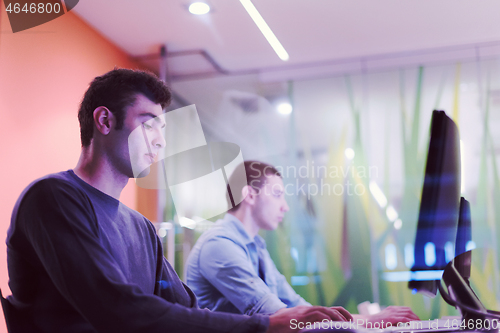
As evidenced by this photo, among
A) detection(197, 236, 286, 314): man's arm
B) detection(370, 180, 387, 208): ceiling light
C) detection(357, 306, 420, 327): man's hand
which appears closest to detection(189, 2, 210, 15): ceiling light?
detection(197, 236, 286, 314): man's arm

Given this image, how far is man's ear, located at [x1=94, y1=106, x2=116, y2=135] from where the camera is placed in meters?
0.90

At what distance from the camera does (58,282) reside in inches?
26.3

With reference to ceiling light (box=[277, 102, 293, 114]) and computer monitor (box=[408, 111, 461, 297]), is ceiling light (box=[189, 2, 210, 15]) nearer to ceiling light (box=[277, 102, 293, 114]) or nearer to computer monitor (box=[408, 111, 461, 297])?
ceiling light (box=[277, 102, 293, 114])

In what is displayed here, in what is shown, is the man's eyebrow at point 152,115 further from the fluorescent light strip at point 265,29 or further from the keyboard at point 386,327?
the fluorescent light strip at point 265,29

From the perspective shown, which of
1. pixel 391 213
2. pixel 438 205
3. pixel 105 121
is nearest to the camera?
pixel 438 205

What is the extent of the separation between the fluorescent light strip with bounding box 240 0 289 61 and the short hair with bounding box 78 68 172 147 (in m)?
1.26

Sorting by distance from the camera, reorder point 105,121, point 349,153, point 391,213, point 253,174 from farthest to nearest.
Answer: point 349,153 → point 391,213 → point 253,174 → point 105,121

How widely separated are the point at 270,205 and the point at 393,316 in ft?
Result: 4.13

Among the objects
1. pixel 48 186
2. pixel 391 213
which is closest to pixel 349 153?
pixel 391 213

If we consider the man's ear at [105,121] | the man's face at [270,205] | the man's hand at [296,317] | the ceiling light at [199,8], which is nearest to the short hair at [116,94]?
the man's ear at [105,121]

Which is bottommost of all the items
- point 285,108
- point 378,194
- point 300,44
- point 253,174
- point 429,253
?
point 429,253

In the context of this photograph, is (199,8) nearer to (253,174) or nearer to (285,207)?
(253,174)

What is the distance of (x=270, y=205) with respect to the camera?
2.08 metres

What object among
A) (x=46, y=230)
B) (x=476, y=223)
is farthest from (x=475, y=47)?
(x=46, y=230)
